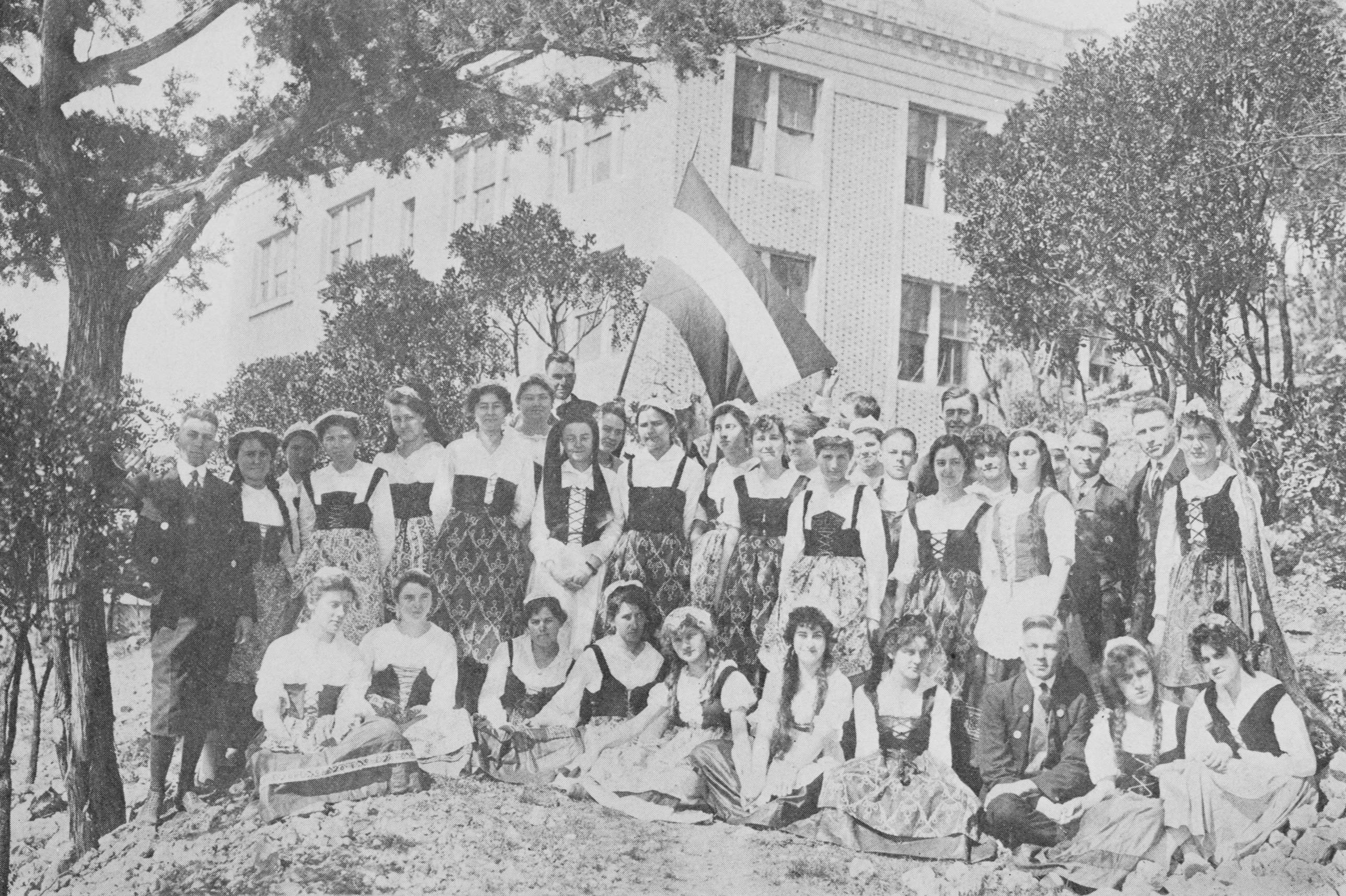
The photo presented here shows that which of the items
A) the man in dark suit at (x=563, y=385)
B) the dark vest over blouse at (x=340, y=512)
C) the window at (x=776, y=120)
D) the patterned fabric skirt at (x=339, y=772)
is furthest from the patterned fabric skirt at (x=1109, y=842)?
the window at (x=776, y=120)

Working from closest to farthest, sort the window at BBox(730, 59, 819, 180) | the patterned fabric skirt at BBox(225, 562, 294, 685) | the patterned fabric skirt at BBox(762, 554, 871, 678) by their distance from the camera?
the patterned fabric skirt at BBox(762, 554, 871, 678) < the patterned fabric skirt at BBox(225, 562, 294, 685) < the window at BBox(730, 59, 819, 180)

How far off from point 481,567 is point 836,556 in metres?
1.22

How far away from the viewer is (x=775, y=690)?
4.03m

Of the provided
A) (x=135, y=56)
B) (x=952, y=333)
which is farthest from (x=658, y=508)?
(x=135, y=56)

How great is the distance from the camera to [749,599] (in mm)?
4336

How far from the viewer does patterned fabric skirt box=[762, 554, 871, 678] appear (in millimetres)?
4117

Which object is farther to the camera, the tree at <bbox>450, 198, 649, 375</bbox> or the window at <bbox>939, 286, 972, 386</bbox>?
the window at <bbox>939, 286, 972, 386</bbox>

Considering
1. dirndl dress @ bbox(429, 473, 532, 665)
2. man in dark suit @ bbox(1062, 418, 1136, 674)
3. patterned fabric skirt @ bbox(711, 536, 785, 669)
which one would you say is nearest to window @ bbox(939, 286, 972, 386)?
man in dark suit @ bbox(1062, 418, 1136, 674)

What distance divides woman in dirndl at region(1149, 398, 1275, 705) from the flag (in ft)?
4.56

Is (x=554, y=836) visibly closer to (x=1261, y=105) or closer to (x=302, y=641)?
(x=302, y=641)

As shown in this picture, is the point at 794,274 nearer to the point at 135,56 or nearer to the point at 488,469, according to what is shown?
the point at 488,469

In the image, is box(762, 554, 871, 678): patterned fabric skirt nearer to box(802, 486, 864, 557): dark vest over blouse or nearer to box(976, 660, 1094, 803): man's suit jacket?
box(802, 486, 864, 557): dark vest over blouse

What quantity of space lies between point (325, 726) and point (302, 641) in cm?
31

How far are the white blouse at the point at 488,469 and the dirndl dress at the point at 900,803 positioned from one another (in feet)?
4.73
